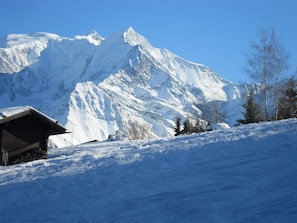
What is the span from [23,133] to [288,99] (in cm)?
2161

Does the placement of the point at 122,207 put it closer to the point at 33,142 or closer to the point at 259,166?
the point at 259,166

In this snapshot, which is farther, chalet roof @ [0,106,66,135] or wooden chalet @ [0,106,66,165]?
wooden chalet @ [0,106,66,165]

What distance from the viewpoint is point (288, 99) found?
34.8 meters

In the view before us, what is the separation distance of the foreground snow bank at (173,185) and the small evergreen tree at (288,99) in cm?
2097

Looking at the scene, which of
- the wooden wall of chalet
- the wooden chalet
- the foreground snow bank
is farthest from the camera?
the wooden wall of chalet

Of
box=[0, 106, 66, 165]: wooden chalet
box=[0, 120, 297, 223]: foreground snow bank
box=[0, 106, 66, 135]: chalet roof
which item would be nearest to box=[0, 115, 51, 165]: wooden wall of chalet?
box=[0, 106, 66, 165]: wooden chalet

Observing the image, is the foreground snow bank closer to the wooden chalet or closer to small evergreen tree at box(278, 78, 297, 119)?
the wooden chalet

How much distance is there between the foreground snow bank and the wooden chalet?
823 cm

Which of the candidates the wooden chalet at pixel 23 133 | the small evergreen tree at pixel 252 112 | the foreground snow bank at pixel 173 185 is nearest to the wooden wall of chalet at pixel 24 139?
the wooden chalet at pixel 23 133


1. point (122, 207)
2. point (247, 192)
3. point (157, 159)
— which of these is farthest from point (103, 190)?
point (247, 192)

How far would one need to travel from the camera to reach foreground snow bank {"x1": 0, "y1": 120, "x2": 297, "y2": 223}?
8.17m

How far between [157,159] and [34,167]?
14.8ft

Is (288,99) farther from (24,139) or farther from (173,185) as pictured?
(173,185)

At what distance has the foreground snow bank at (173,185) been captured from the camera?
8.17m
